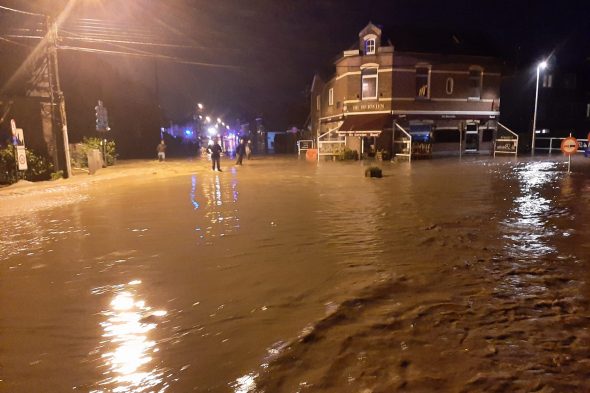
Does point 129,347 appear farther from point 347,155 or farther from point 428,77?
point 428,77

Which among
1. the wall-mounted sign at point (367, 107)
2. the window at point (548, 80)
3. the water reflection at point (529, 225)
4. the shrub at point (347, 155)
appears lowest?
the water reflection at point (529, 225)

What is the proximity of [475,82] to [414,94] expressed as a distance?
538 centimetres

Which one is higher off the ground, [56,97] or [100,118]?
[56,97]

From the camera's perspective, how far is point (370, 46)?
105 ft

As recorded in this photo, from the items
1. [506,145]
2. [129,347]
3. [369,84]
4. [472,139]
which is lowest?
[129,347]

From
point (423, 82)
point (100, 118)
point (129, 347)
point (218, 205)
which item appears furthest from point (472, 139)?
point (129, 347)

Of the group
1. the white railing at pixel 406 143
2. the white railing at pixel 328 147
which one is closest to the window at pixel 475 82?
the white railing at pixel 406 143

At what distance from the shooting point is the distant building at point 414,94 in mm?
31609

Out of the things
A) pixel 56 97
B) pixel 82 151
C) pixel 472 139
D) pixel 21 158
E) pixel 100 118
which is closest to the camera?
pixel 21 158

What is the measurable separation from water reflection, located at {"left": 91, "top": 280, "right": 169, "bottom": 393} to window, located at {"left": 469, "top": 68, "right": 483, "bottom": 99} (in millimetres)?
32971

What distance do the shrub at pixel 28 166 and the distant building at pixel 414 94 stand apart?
17651mm

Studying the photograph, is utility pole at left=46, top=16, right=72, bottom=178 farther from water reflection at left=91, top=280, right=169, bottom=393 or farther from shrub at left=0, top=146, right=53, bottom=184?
water reflection at left=91, top=280, right=169, bottom=393

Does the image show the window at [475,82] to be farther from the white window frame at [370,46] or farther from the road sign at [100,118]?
the road sign at [100,118]

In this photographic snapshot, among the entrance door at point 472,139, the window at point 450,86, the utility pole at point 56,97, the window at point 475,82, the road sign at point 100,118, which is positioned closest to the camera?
the utility pole at point 56,97
